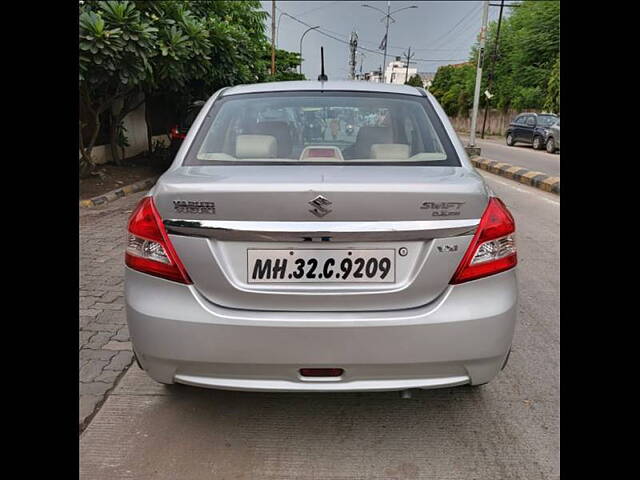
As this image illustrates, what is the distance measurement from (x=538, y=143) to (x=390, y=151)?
65.1 feet

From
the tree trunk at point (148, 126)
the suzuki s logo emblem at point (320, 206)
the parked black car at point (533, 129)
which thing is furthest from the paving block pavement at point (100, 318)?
the parked black car at point (533, 129)

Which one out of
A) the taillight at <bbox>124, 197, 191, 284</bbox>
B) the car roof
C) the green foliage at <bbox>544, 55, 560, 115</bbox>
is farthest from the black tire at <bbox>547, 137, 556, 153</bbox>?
the taillight at <bbox>124, 197, 191, 284</bbox>

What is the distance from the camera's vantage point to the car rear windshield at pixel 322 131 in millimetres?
2525

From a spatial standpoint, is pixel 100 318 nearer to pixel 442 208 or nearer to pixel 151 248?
pixel 151 248

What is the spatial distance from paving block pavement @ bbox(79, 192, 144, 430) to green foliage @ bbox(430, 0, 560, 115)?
26.9 meters

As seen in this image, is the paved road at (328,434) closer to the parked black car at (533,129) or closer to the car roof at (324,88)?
the car roof at (324,88)

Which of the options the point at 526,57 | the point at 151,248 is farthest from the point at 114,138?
the point at 526,57

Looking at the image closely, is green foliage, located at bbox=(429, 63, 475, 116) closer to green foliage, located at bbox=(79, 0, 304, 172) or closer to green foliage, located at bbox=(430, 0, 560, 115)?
green foliage, located at bbox=(430, 0, 560, 115)

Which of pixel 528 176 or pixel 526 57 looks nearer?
pixel 528 176

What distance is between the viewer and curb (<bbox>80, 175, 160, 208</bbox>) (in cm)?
790

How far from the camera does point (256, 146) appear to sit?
2594 mm

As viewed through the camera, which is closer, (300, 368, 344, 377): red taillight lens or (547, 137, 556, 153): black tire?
(300, 368, 344, 377): red taillight lens

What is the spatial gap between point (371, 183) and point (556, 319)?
245 cm

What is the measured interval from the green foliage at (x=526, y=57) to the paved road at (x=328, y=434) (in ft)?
92.5
